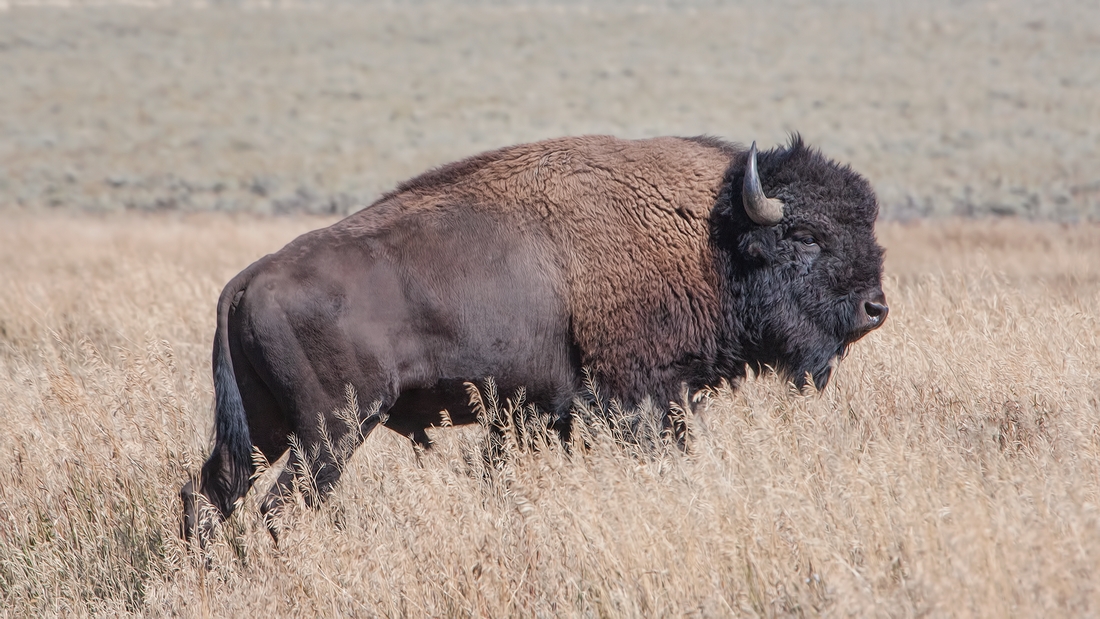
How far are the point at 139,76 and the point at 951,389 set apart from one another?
1528 inches

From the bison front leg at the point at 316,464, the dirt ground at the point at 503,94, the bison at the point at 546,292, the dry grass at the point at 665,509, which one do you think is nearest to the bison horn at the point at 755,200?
the bison at the point at 546,292

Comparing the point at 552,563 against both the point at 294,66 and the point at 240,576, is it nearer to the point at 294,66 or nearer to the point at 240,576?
the point at 240,576

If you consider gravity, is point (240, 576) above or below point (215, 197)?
above

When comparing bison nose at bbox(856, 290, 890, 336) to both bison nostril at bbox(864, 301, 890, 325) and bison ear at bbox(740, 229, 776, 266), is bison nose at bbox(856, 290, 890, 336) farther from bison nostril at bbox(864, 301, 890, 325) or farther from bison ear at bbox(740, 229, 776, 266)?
bison ear at bbox(740, 229, 776, 266)

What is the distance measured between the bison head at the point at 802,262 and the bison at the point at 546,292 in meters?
0.01

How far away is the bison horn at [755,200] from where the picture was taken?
5012mm

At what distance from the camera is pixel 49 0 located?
56.7 metres

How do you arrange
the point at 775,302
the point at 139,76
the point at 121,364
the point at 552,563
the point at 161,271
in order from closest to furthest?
the point at 552,563, the point at 775,302, the point at 121,364, the point at 161,271, the point at 139,76

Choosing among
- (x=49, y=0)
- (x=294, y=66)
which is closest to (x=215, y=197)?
(x=294, y=66)

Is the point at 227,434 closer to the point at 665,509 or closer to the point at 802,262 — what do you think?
the point at 665,509


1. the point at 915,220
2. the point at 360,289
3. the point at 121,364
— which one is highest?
the point at 360,289

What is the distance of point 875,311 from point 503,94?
107 ft

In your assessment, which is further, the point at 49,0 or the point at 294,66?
the point at 49,0

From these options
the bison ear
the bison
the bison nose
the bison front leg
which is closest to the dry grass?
the bison front leg
